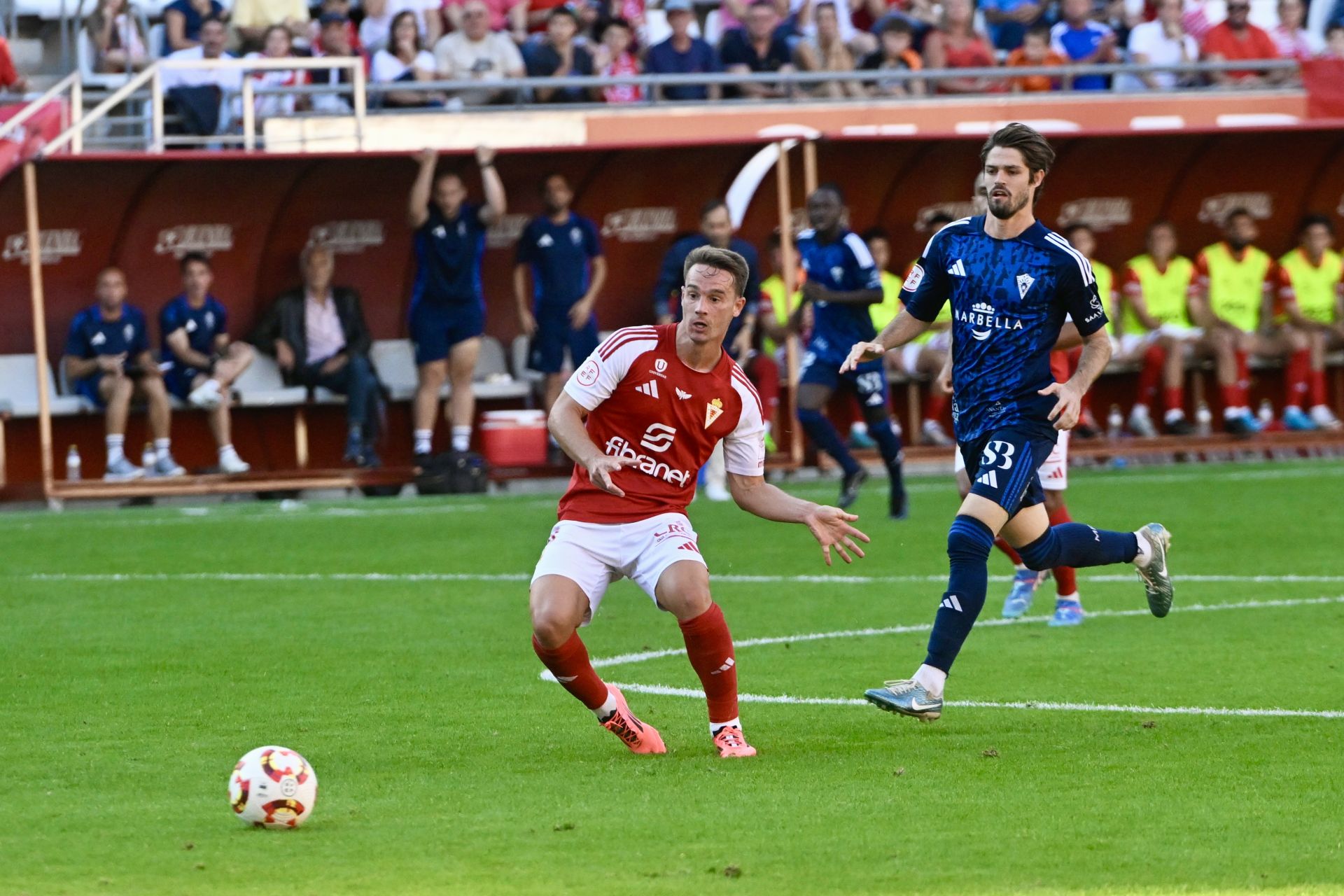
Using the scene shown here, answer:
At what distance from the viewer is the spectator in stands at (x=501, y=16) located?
19.9 m

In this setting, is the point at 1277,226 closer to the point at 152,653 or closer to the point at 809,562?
the point at 809,562

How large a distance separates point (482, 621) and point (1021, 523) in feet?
10.3

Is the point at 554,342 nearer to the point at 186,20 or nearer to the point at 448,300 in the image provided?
the point at 448,300

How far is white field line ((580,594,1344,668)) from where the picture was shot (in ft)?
27.9

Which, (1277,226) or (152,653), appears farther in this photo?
(1277,226)

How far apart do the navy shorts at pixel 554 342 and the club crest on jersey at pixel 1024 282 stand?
35.4 feet

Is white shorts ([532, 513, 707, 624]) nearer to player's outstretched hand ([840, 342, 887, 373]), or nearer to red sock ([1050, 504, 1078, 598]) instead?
player's outstretched hand ([840, 342, 887, 373])

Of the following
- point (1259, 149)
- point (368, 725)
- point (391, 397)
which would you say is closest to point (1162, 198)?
point (1259, 149)

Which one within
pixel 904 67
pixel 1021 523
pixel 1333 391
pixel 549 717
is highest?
pixel 904 67

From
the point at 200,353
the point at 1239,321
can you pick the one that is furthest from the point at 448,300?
the point at 1239,321

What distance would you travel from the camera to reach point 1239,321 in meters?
19.8

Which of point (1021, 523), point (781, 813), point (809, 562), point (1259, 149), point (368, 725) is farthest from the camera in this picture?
point (1259, 149)

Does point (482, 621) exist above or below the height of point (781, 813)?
below

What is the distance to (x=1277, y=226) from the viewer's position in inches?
812
